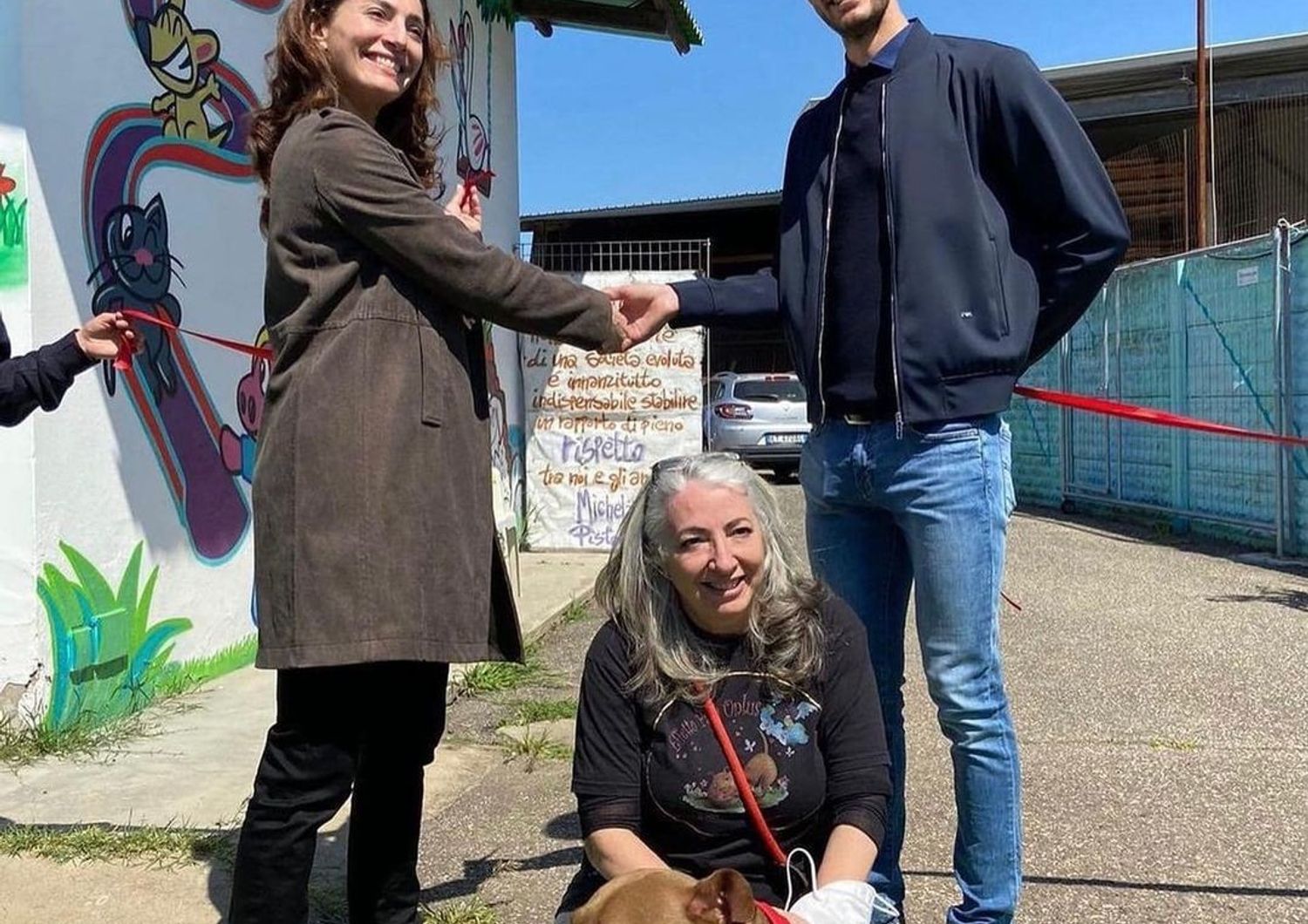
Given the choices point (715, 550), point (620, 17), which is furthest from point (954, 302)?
point (620, 17)

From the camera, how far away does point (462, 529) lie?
7.43 feet


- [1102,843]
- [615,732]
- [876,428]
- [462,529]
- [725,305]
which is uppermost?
[725,305]

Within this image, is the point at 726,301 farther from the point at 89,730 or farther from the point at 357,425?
the point at 89,730

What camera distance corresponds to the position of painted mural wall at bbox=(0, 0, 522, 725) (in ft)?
12.8

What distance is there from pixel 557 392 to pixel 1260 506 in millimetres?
5134

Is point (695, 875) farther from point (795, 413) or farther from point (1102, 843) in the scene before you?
point (795, 413)

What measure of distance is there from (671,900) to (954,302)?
1.23 m

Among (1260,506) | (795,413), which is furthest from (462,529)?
(795,413)

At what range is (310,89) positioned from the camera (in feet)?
7.53

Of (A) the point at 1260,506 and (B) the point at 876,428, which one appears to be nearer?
(B) the point at 876,428

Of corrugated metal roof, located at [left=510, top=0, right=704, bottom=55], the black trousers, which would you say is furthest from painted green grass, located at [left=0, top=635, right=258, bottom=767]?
corrugated metal roof, located at [left=510, top=0, right=704, bottom=55]

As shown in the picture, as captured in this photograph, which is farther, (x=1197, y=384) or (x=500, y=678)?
(x=1197, y=384)

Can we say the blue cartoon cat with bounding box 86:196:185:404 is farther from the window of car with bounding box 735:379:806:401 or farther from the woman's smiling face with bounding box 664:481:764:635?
the window of car with bounding box 735:379:806:401

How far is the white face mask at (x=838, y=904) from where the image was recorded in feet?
6.42
